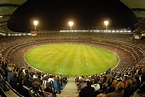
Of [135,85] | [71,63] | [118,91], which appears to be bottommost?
[71,63]

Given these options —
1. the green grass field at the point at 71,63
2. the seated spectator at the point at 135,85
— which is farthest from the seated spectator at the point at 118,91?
the green grass field at the point at 71,63

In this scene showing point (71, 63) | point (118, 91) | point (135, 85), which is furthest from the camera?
point (71, 63)

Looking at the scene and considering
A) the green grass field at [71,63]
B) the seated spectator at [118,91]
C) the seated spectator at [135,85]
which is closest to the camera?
the seated spectator at [118,91]

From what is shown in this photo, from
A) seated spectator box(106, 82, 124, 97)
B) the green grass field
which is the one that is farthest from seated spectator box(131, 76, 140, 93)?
the green grass field

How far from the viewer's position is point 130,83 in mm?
8719

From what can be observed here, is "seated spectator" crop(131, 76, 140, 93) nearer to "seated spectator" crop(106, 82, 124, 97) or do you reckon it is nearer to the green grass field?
"seated spectator" crop(106, 82, 124, 97)

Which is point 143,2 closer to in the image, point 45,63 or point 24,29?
point 45,63

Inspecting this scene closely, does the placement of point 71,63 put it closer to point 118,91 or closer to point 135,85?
point 135,85

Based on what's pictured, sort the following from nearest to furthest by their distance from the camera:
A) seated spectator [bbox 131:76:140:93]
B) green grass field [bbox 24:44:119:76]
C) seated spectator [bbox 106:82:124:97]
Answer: seated spectator [bbox 106:82:124:97] → seated spectator [bbox 131:76:140:93] → green grass field [bbox 24:44:119:76]

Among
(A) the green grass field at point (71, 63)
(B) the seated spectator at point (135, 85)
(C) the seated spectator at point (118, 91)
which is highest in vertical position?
(C) the seated spectator at point (118, 91)

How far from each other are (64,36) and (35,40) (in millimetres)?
10013

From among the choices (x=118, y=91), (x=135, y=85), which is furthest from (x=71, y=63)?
(x=118, y=91)

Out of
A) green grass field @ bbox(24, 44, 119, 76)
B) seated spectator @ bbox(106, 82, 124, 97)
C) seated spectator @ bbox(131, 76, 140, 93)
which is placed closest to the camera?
seated spectator @ bbox(106, 82, 124, 97)

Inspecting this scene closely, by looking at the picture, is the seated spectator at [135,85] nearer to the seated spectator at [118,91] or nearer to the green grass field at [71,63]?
the seated spectator at [118,91]
